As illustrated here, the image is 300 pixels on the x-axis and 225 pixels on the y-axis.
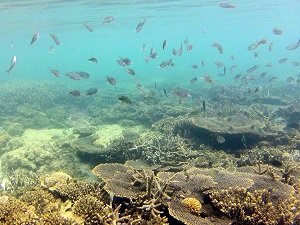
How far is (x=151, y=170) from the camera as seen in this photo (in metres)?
6.78

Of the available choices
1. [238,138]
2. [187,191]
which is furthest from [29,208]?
[238,138]

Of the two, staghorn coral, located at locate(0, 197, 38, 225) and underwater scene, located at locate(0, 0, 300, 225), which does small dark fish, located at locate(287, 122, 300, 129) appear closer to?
underwater scene, located at locate(0, 0, 300, 225)

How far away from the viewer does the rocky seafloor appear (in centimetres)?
422

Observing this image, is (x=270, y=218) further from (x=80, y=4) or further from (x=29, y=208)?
(x=80, y=4)

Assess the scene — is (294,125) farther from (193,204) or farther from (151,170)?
(193,204)

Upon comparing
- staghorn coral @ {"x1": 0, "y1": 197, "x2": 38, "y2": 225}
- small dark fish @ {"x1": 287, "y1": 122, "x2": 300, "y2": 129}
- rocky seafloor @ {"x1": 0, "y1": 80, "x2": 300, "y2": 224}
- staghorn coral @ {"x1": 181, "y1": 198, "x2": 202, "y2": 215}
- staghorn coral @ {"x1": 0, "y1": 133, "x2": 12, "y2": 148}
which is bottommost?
staghorn coral @ {"x1": 0, "y1": 133, "x2": 12, "y2": 148}

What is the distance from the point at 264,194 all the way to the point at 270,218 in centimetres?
63

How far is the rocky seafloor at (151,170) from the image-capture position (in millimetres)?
4223

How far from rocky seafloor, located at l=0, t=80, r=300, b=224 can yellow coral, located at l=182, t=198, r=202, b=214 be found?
0.7 inches

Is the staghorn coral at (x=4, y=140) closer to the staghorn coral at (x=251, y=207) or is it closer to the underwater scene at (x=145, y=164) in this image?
the underwater scene at (x=145, y=164)

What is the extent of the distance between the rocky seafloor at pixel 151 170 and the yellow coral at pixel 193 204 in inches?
0.7

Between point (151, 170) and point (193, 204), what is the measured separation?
2.56 m

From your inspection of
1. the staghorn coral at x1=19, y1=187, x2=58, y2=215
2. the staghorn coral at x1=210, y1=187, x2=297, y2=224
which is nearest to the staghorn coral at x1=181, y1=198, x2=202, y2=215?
the staghorn coral at x1=210, y1=187, x2=297, y2=224

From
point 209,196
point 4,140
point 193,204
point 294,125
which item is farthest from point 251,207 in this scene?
point 4,140
